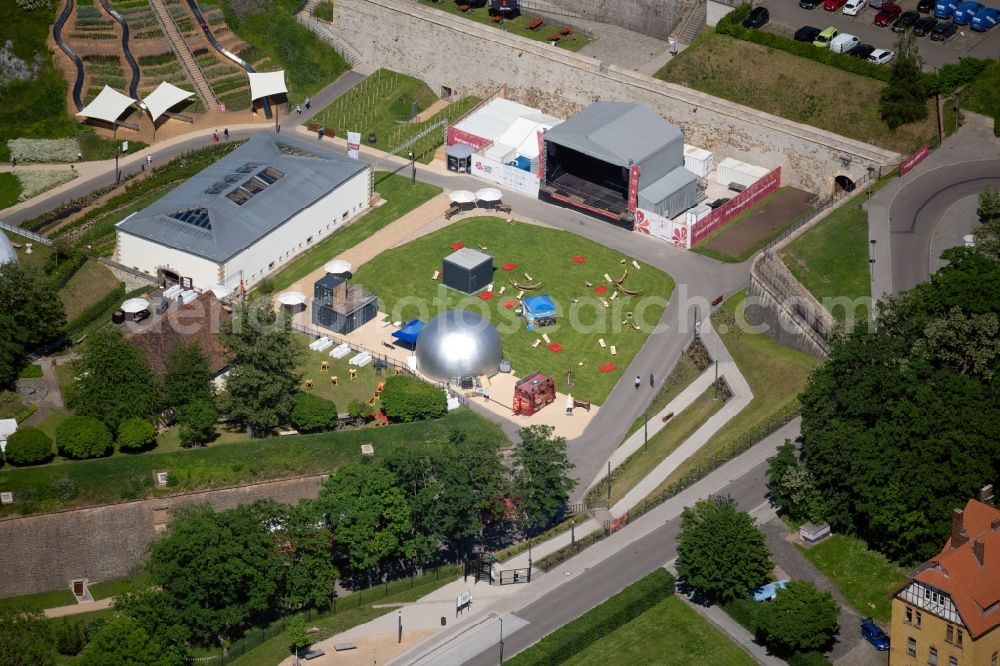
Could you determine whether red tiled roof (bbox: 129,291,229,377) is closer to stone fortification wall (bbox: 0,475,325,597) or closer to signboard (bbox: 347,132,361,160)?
stone fortification wall (bbox: 0,475,325,597)

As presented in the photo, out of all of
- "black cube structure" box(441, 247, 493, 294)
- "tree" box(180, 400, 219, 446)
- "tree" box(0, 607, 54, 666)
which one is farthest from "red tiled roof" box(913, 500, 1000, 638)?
"black cube structure" box(441, 247, 493, 294)

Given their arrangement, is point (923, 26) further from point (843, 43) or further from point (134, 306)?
point (134, 306)

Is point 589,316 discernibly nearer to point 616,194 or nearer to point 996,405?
point 616,194

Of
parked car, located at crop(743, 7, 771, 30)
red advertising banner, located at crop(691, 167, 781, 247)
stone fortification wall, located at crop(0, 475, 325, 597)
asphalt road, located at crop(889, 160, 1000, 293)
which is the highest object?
parked car, located at crop(743, 7, 771, 30)

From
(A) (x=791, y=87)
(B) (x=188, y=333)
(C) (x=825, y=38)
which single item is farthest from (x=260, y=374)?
(C) (x=825, y=38)

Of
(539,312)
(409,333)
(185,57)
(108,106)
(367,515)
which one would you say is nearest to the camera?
(367,515)

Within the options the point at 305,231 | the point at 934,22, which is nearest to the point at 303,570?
the point at 305,231
